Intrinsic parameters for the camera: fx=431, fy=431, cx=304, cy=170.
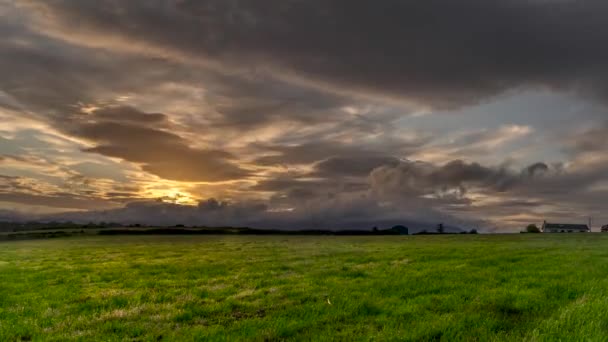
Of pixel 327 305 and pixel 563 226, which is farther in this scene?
pixel 563 226

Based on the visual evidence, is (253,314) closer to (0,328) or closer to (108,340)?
(108,340)

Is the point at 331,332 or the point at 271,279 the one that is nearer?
the point at 331,332

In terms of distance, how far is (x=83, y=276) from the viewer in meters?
25.0

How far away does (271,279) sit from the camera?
20.2 m

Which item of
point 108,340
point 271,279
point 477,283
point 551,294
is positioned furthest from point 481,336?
point 271,279

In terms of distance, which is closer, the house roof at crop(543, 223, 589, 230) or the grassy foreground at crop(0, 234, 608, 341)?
the grassy foreground at crop(0, 234, 608, 341)

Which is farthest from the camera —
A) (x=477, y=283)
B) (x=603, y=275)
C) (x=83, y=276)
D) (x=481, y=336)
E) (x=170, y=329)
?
(x=83, y=276)

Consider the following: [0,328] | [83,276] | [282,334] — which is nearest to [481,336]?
[282,334]

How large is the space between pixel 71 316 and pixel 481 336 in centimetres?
1249

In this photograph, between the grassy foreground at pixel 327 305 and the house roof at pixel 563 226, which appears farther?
the house roof at pixel 563 226

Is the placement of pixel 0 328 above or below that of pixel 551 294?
below

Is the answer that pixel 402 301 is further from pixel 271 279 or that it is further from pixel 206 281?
pixel 206 281

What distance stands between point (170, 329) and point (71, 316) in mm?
4526

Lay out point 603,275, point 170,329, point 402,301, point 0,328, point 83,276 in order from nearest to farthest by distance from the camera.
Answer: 1. point 170,329
2. point 0,328
3. point 402,301
4. point 603,275
5. point 83,276
